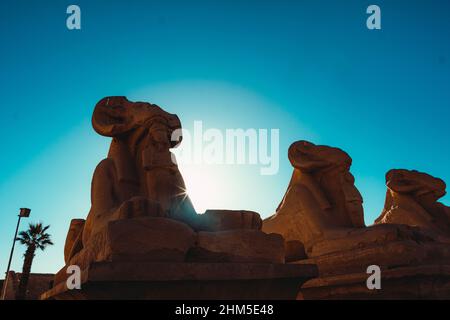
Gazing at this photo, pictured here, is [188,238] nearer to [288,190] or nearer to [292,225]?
[292,225]

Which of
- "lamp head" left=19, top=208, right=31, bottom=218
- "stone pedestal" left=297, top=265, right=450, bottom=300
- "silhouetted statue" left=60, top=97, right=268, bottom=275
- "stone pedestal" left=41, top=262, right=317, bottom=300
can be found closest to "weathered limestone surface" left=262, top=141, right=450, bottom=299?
"stone pedestal" left=297, top=265, right=450, bottom=300

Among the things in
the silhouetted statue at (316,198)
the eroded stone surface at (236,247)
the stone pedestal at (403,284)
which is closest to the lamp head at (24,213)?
the silhouetted statue at (316,198)

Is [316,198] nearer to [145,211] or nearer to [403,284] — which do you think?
[403,284]

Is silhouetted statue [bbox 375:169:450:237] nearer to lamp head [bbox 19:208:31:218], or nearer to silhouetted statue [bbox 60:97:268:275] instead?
silhouetted statue [bbox 60:97:268:275]

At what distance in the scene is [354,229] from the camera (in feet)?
14.8

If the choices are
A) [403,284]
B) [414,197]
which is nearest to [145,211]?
[403,284]

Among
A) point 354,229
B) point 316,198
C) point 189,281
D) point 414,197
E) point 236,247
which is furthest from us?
point 414,197

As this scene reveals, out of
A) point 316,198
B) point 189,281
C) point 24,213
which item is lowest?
point 189,281

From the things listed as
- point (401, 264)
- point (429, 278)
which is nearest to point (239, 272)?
point (401, 264)

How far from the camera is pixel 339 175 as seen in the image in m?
5.20

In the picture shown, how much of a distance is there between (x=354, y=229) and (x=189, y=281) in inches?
108

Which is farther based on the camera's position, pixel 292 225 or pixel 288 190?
pixel 288 190

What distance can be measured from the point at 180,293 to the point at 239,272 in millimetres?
340

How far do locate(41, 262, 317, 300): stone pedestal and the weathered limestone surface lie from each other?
192cm
